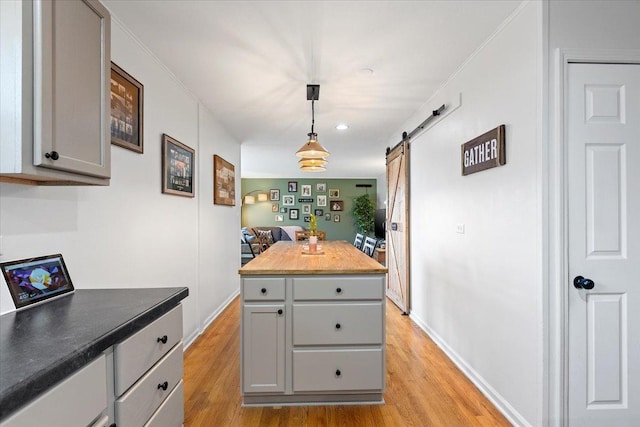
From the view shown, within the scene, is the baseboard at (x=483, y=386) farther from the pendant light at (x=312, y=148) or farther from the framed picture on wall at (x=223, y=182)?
the framed picture on wall at (x=223, y=182)

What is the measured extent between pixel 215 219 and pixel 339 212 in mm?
6580

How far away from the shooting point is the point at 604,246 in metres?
1.66

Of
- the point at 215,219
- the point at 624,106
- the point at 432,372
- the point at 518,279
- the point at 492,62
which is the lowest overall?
the point at 432,372

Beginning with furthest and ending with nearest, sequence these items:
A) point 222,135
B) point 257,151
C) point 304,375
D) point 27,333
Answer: point 257,151
point 222,135
point 304,375
point 27,333

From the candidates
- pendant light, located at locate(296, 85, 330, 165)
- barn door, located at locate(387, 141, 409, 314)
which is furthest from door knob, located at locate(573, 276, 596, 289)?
barn door, located at locate(387, 141, 409, 314)

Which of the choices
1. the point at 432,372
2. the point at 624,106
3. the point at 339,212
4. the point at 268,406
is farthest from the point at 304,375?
the point at 339,212

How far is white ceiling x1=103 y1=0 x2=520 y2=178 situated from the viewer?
1.87 meters

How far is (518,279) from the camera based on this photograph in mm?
1878

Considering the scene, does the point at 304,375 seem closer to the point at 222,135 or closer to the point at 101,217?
the point at 101,217

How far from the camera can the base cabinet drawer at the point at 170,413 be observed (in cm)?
129

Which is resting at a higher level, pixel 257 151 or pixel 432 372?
pixel 257 151

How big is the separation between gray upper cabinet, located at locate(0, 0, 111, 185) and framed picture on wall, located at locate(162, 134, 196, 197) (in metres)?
1.31

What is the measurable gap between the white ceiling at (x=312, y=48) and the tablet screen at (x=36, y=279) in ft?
4.93

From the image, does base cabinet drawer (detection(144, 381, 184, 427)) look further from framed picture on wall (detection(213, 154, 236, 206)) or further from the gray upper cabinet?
framed picture on wall (detection(213, 154, 236, 206))
